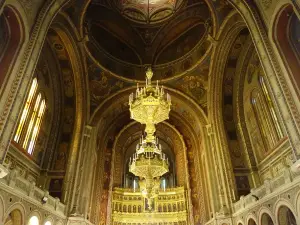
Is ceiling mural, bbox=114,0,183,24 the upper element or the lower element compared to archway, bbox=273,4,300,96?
upper

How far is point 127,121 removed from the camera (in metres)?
18.0

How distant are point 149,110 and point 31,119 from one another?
6.64 metres

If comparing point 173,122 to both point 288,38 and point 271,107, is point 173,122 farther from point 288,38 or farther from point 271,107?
point 288,38

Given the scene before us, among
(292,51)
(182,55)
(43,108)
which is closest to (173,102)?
(182,55)

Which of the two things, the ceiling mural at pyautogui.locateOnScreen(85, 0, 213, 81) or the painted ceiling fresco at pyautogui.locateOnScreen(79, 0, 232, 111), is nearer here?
the painted ceiling fresco at pyautogui.locateOnScreen(79, 0, 232, 111)

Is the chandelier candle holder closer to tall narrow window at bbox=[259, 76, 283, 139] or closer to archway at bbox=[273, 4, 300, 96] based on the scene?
archway at bbox=[273, 4, 300, 96]

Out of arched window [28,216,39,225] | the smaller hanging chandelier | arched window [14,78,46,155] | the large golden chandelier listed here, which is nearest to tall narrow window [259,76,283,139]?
the large golden chandelier

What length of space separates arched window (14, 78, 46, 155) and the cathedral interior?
0.08m

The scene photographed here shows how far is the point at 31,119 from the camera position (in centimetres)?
1167

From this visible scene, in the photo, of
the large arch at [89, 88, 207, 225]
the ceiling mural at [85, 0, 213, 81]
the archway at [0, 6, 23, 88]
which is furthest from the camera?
the large arch at [89, 88, 207, 225]

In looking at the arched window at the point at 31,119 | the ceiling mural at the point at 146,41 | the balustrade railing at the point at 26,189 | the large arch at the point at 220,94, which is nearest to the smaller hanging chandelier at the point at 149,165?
the balustrade railing at the point at 26,189

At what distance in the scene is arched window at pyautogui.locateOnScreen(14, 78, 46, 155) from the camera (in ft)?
35.4

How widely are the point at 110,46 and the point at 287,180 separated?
1291cm

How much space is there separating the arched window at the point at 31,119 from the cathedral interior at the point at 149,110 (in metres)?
0.08
